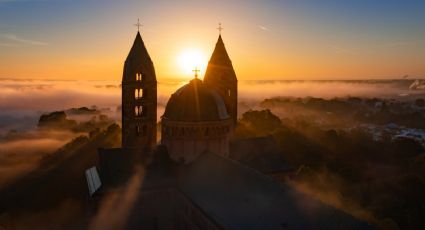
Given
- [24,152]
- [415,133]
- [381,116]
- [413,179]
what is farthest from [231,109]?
[381,116]

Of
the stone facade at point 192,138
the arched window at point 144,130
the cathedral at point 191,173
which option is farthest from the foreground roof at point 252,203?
the arched window at point 144,130

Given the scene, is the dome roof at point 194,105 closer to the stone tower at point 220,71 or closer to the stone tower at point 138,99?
the stone tower at point 138,99

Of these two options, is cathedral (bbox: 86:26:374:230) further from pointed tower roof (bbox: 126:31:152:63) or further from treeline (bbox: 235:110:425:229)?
treeline (bbox: 235:110:425:229)

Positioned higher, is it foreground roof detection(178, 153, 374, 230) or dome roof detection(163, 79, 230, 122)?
dome roof detection(163, 79, 230, 122)

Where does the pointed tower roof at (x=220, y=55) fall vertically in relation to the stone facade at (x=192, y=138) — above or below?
above

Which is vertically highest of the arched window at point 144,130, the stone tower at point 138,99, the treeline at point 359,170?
the stone tower at point 138,99

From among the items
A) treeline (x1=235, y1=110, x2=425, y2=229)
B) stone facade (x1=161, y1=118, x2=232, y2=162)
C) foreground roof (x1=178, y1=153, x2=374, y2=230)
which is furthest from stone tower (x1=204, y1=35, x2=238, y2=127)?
foreground roof (x1=178, y1=153, x2=374, y2=230)
